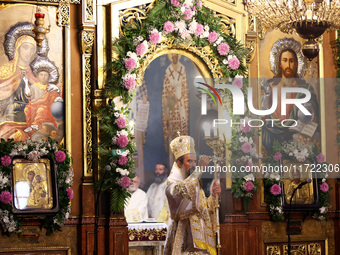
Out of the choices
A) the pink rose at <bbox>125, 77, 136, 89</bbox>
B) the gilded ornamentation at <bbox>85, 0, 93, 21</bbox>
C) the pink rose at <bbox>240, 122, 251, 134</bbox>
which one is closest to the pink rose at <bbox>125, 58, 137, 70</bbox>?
the pink rose at <bbox>125, 77, 136, 89</bbox>

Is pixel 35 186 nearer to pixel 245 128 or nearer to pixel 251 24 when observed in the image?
pixel 245 128

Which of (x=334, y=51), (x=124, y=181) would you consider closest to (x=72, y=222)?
(x=124, y=181)

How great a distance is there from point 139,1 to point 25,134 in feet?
8.77

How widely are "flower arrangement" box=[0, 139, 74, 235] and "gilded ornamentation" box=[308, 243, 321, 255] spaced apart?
4.25 m

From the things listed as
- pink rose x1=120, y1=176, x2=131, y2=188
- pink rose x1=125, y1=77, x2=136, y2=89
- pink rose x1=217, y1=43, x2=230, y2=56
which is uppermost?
pink rose x1=217, y1=43, x2=230, y2=56

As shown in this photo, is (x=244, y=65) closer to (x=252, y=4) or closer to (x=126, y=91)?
(x=126, y=91)

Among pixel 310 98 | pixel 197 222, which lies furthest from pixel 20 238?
pixel 310 98

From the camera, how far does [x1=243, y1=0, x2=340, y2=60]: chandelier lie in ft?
23.9

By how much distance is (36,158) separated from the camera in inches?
381

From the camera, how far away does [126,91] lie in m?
10.3

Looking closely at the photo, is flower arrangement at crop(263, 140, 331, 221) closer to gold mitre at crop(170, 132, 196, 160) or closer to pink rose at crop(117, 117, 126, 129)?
gold mitre at crop(170, 132, 196, 160)

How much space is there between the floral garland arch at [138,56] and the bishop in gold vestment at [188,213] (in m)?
0.81

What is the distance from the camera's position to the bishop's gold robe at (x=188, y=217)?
9.29m

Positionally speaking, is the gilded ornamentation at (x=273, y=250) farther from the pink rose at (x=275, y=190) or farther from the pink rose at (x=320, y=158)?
the pink rose at (x=320, y=158)
